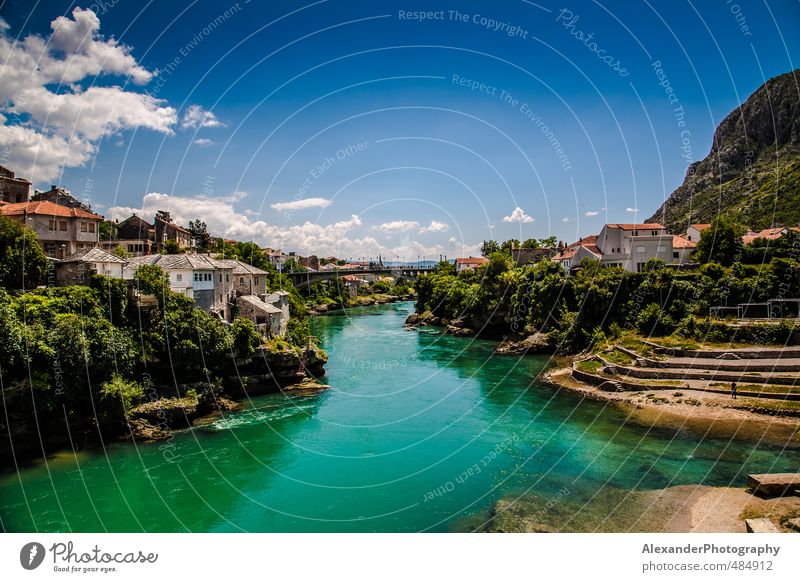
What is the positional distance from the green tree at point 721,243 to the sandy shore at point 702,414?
55.6ft

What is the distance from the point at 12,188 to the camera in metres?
32.6

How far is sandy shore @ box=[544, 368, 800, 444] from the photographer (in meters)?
18.7

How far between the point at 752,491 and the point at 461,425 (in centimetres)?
1065

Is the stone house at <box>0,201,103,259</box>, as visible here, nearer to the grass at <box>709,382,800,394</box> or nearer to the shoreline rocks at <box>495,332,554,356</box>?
the shoreline rocks at <box>495,332,554,356</box>

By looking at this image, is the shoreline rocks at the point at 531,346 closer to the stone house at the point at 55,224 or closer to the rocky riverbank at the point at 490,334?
the rocky riverbank at the point at 490,334

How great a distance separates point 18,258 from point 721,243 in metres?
42.2

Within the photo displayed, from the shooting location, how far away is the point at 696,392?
22734 mm

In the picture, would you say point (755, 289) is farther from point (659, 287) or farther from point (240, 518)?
point (240, 518)

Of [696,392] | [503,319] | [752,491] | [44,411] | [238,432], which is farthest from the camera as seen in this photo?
[503,319]

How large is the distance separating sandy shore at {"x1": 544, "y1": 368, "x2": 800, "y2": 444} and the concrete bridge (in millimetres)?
34660

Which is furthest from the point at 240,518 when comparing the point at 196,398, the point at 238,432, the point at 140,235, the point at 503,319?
the point at 140,235

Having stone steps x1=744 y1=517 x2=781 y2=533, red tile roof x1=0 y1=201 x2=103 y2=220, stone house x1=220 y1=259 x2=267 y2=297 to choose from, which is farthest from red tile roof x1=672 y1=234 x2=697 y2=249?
red tile roof x1=0 y1=201 x2=103 y2=220

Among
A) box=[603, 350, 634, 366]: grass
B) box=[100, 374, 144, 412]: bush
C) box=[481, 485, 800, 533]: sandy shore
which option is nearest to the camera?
box=[481, 485, 800, 533]: sandy shore

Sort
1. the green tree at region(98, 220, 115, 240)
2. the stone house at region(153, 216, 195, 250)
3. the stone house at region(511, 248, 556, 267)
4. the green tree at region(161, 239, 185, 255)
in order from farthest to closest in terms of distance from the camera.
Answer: the stone house at region(511, 248, 556, 267) < the stone house at region(153, 216, 195, 250) < the green tree at region(98, 220, 115, 240) < the green tree at region(161, 239, 185, 255)
